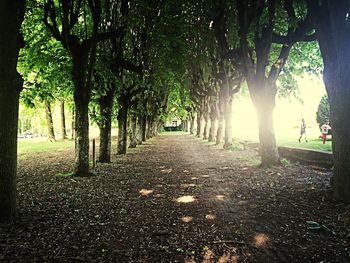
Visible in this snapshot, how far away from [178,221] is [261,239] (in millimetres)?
1693

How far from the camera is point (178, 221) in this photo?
18.7 feet

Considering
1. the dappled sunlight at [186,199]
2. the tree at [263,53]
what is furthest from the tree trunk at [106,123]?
the dappled sunlight at [186,199]

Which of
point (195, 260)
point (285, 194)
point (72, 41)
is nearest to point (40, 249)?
point (195, 260)

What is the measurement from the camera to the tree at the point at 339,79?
6.59 meters

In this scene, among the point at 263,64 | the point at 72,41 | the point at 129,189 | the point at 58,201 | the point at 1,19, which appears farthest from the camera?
the point at 263,64

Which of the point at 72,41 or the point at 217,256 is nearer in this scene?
the point at 217,256

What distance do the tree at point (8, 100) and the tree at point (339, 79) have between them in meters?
6.89

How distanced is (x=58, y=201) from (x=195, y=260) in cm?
454

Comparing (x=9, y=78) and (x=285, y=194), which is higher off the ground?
(x=9, y=78)

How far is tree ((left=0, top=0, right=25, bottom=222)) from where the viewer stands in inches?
207

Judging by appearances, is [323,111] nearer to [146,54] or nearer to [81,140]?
[146,54]

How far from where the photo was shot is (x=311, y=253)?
4246 millimetres

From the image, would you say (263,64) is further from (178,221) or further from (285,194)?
(178,221)

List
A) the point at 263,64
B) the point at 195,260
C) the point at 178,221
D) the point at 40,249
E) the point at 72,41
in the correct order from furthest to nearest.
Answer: the point at 263,64 → the point at 72,41 → the point at 178,221 → the point at 40,249 → the point at 195,260
